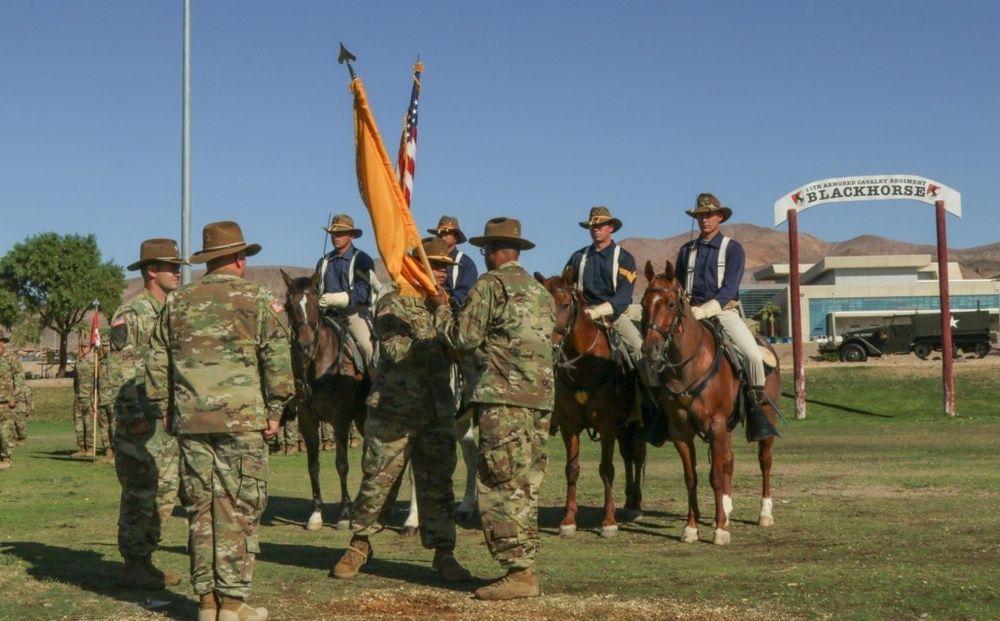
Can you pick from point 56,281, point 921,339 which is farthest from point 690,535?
point 56,281

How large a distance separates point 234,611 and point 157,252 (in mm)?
3116

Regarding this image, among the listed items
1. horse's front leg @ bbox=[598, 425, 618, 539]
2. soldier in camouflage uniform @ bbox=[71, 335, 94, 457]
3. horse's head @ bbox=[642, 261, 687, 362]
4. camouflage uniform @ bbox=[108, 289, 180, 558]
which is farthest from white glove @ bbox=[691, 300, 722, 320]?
soldier in camouflage uniform @ bbox=[71, 335, 94, 457]

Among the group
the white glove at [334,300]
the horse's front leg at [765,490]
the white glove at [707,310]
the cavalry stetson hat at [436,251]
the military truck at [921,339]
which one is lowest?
the horse's front leg at [765,490]

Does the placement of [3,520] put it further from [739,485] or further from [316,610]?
[739,485]

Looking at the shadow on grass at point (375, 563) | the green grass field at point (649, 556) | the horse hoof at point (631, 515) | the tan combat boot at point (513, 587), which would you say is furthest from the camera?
the horse hoof at point (631, 515)

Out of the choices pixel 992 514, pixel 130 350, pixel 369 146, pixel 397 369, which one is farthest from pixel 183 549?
pixel 992 514

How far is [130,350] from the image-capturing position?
9.68 m

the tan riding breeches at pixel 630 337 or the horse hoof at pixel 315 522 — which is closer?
the tan riding breeches at pixel 630 337

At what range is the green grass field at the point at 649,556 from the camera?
27.2 feet

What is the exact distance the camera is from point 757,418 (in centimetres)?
1228

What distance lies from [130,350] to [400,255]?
7.41ft

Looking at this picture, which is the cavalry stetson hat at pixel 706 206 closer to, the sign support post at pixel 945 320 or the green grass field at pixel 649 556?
the green grass field at pixel 649 556

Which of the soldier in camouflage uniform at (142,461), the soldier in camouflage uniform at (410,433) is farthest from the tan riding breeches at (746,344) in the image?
the soldier in camouflage uniform at (142,461)

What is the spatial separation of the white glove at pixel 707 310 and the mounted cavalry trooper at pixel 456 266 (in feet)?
8.43
